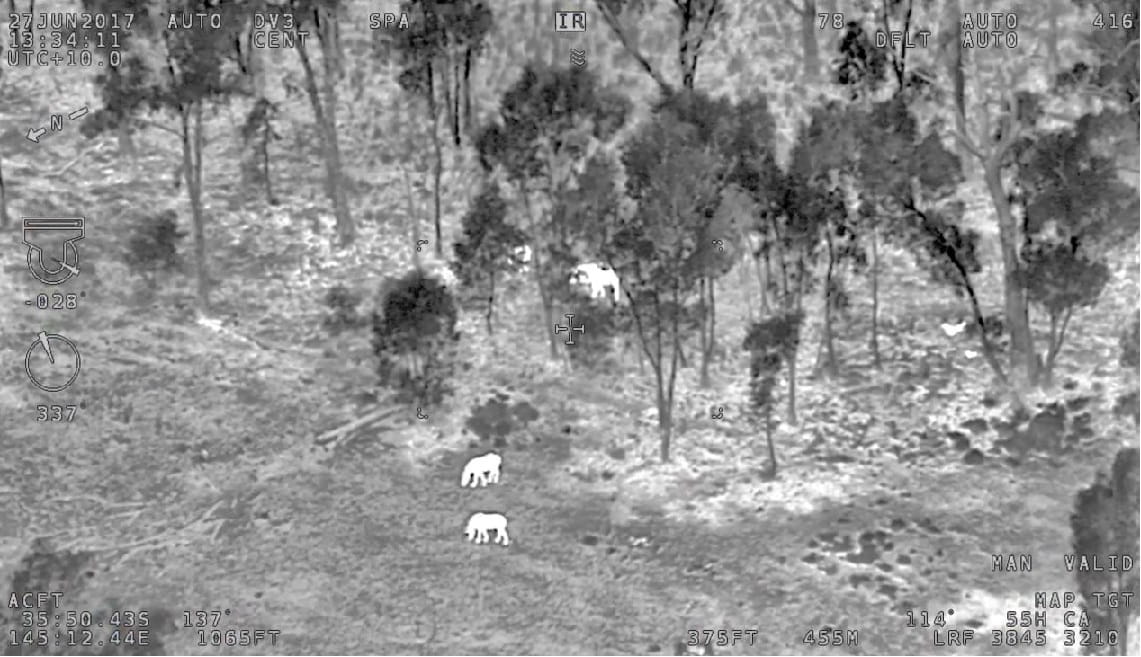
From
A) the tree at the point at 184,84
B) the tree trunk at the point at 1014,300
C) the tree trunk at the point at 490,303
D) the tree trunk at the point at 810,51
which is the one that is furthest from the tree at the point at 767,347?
the tree at the point at 184,84

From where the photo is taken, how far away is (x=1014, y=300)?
118 feet

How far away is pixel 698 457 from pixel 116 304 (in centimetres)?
2008

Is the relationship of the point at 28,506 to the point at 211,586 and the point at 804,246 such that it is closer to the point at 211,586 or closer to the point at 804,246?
the point at 211,586

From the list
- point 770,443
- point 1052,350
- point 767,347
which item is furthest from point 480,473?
point 1052,350

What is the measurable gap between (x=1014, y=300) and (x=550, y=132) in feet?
50.1

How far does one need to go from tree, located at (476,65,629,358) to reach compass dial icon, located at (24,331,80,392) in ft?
47.7

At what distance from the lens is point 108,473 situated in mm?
33875

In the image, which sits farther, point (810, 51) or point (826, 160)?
point (810, 51)

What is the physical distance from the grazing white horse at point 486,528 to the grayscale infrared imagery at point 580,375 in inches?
3.4

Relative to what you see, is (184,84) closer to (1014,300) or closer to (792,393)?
(792,393)

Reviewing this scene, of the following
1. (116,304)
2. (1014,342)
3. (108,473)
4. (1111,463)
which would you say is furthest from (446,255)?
(1111,463)

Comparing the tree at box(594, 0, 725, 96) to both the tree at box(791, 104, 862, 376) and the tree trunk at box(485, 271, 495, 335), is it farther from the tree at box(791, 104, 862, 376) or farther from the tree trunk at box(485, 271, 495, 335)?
the tree trunk at box(485, 271, 495, 335)

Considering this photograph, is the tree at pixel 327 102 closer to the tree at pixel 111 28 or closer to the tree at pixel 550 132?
the tree at pixel 111 28

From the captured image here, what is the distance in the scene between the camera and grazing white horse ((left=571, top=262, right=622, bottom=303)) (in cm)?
3834
